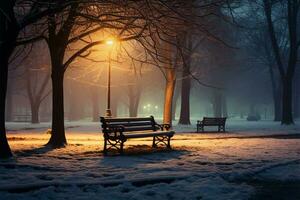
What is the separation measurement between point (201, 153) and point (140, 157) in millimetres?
1969

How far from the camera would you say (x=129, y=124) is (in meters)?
15.5

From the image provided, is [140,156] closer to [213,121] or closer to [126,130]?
[126,130]

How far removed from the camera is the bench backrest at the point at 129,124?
1438 cm

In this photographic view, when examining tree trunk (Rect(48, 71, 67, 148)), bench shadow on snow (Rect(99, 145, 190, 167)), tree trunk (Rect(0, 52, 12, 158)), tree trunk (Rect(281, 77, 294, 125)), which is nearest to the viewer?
bench shadow on snow (Rect(99, 145, 190, 167))

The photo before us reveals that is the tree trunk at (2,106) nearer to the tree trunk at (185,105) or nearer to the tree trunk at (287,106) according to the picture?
the tree trunk at (185,105)

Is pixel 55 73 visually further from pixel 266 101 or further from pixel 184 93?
pixel 266 101

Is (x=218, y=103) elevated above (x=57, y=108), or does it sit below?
above

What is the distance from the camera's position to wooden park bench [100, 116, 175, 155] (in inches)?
551

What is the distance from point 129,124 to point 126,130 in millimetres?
604

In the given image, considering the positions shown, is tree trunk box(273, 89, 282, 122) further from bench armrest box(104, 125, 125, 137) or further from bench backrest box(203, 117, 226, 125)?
bench armrest box(104, 125, 125, 137)

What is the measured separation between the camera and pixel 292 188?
884cm

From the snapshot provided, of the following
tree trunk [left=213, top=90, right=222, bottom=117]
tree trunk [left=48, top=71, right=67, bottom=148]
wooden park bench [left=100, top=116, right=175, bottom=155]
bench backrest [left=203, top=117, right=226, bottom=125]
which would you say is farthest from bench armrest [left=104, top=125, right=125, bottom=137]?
tree trunk [left=213, top=90, right=222, bottom=117]

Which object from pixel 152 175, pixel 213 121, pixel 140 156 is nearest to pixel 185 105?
pixel 213 121

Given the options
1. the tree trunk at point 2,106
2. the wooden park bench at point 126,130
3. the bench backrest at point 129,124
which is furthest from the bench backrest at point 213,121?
the tree trunk at point 2,106
